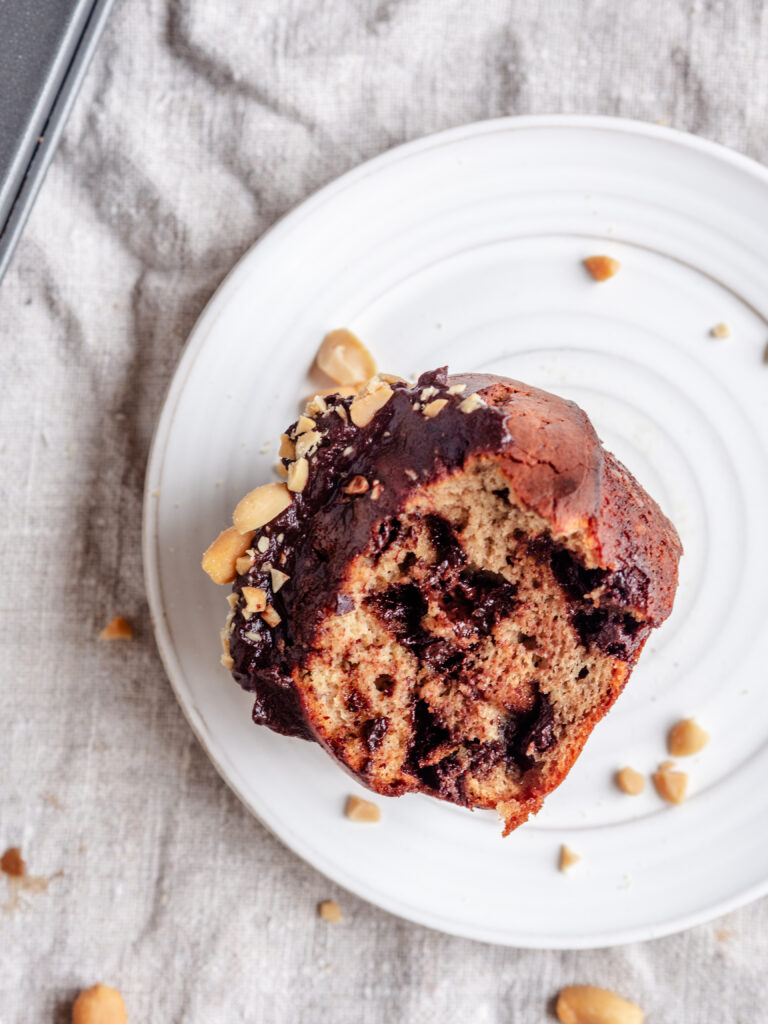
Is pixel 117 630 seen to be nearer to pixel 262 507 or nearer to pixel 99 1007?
pixel 262 507

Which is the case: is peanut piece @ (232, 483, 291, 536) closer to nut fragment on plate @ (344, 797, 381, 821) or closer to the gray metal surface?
nut fragment on plate @ (344, 797, 381, 821)

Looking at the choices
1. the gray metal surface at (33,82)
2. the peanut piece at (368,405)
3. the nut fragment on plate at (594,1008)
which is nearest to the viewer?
the peanut piece at (368,405)

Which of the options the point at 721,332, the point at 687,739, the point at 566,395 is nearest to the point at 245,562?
the point at 566,395

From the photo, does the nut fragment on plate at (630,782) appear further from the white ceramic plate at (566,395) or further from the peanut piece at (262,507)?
the peanut piece at (262,507)

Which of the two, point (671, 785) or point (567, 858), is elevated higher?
point (671, 785)

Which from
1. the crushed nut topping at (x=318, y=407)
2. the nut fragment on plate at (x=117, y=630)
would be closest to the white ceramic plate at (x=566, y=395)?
the nut fragment on plate at (x=117, y=630)
